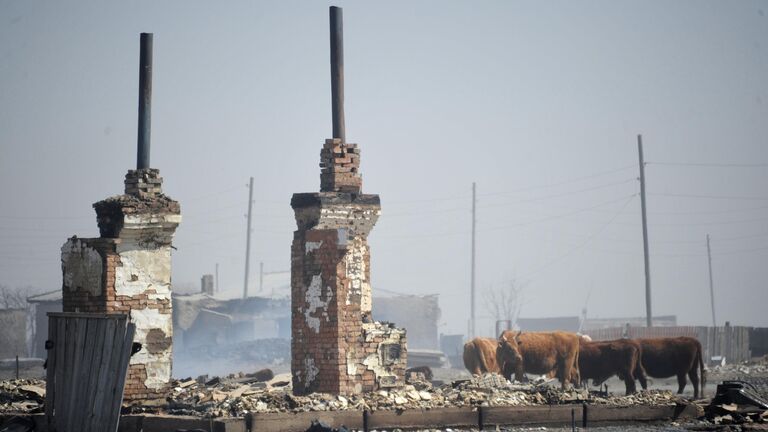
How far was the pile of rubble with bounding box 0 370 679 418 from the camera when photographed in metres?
16.0

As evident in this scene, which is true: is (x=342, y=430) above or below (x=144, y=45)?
below

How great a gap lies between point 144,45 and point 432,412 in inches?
341

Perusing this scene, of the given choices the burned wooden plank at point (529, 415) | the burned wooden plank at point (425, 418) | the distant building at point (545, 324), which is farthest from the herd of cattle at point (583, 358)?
the distant building at point (545, 324)

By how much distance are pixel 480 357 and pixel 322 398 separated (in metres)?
11.1

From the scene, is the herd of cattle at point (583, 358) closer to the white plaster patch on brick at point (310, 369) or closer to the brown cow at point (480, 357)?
the brown cow at point (480, 357)

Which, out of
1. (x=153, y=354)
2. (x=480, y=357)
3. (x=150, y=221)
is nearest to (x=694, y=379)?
(x=480, y=357)

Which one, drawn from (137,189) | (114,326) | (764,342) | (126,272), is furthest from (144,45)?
(764,342)

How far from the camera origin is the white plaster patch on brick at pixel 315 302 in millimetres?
17500

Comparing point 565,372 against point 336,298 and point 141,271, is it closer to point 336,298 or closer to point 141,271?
point 336,298

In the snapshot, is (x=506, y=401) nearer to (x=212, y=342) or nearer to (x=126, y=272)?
(x=126, y=272)

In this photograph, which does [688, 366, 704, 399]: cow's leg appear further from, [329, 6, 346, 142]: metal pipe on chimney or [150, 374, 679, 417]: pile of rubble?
[329, 6, 346, 142]: metal pipe on chimney

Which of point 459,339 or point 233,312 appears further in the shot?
point 459,339

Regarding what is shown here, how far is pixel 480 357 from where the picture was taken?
1068 inches

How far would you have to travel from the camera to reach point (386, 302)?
244ft
